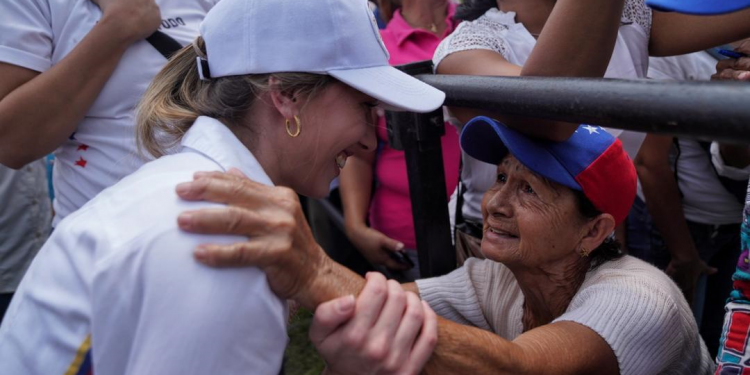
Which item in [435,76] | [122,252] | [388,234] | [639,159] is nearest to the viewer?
[122,252]

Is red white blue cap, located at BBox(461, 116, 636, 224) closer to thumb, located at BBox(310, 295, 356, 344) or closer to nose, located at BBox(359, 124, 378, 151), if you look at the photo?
nose, located at BBox(359, 124, 378, 151)

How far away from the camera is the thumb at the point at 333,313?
116cm

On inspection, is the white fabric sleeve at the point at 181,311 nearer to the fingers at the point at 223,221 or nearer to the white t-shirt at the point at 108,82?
the fingers at the point at 223,221

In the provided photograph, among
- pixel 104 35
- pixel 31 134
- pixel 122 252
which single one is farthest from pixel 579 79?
pixel 31 134

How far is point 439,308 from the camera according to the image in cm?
202

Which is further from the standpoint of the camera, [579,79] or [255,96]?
[255,96]

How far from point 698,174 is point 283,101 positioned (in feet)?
6.52

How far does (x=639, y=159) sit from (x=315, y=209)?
1.86 meters

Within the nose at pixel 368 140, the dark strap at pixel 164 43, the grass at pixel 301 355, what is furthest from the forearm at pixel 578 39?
the grass at pixel 301 355

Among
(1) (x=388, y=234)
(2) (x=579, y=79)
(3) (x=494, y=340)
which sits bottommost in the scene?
(1) (x=388, y=234)

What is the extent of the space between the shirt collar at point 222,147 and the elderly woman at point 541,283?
0.17 metres

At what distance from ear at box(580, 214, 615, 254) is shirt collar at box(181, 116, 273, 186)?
970 millimetres

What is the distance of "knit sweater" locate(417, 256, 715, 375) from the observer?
1579 mm

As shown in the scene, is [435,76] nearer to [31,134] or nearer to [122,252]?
[122,252]
